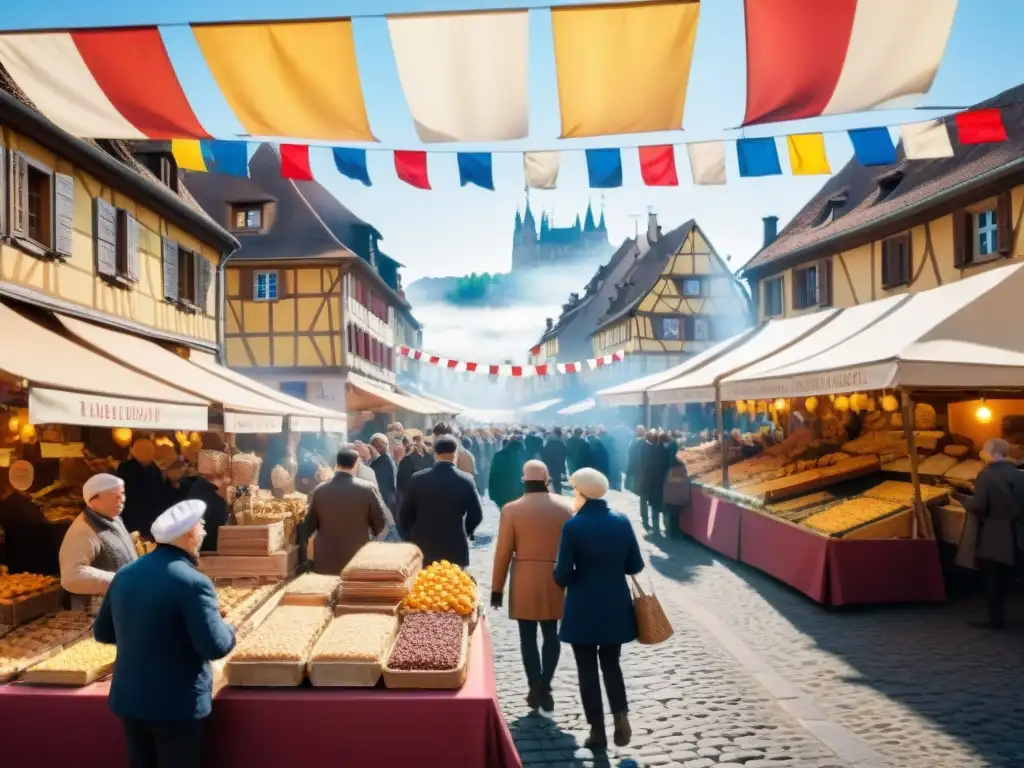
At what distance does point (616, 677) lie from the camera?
5414 mm

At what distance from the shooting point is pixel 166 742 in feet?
12.3

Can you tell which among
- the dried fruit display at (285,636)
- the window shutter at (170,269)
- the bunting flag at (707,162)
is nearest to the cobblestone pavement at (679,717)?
→ the dried fruit display at (285,636)

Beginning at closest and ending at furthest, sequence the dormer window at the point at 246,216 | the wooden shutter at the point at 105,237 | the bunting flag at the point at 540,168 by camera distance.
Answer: the bunting flag at the point at 540,168 < the wooden shutter at the point at 105,237 < the dormer window at the point at 246,216

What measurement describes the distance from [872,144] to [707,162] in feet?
5.39

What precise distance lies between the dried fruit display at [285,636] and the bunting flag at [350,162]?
499 cm

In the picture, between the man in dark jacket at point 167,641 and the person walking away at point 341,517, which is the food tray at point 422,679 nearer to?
the man in dark jacket at point 167,641

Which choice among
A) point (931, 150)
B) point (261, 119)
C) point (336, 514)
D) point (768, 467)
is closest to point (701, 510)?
point (768, 467)

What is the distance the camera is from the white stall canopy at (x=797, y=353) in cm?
1151

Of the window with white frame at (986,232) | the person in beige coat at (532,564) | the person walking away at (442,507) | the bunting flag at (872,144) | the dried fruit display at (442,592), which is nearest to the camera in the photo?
the dried fruit display at (442,592)

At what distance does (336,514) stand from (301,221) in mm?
23587

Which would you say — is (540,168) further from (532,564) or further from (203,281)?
(203,281)

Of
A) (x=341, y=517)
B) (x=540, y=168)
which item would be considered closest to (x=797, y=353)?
(x=540, y=168)

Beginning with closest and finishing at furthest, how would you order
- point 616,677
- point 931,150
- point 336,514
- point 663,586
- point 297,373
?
1. point 616,677
2. point 336,514
3. point 931,150
4. point 663,586
5. point 297,373

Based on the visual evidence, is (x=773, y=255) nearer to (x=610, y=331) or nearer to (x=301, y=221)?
(x=301, y=221)
